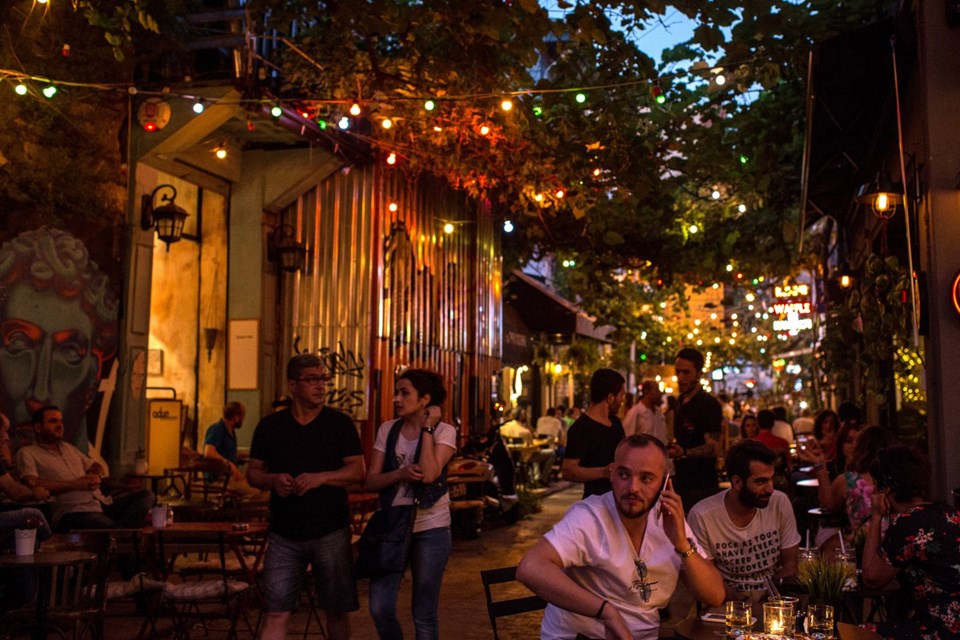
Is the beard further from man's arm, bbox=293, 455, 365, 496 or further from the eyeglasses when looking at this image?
man's arm, bbox=293, 455, 365, 496

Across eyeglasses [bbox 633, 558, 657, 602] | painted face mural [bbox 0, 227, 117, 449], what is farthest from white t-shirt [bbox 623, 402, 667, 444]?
eyeglasses [bbox 633, 558, 657, 602]

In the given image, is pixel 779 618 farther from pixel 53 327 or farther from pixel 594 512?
pixel 53 327

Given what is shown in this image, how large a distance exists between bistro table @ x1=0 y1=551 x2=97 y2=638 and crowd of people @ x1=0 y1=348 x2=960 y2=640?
467 mm

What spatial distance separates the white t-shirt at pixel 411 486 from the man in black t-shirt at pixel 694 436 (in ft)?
10.7

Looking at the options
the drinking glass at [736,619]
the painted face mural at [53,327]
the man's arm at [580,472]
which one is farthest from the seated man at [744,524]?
the painted face mural at [53,327]

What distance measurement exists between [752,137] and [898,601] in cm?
1024

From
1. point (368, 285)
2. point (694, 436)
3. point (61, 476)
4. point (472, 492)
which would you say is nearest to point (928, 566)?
point (694, 436)

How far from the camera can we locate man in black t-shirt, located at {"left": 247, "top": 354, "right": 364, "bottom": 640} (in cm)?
620

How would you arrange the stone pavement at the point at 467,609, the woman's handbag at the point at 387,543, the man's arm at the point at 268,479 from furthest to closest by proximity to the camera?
the stone pavement at the point at 467,609 < the woman's handbag at the point at 387,543 < the man's arm at the point at 268,479

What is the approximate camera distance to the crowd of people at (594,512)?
3.99 metres

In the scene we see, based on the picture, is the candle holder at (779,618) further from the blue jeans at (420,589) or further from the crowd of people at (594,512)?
the blue jeans at (420,589)

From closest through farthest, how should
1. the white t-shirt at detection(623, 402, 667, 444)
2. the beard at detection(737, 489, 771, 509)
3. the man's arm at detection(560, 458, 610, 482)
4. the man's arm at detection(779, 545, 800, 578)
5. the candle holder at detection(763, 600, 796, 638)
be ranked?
the candle holder at detection(763, 600, 796, 638)
the beard at detection(737, 489, 771, 509)
the man's arm at detection(779, 545, 800, 578)
the man's arm at detection(560, 458, 610, 482)
the white t-shirt at detection(623, 402, 667, 444)

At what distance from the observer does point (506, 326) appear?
2347cm

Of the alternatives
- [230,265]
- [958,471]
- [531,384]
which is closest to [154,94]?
[230,265]
